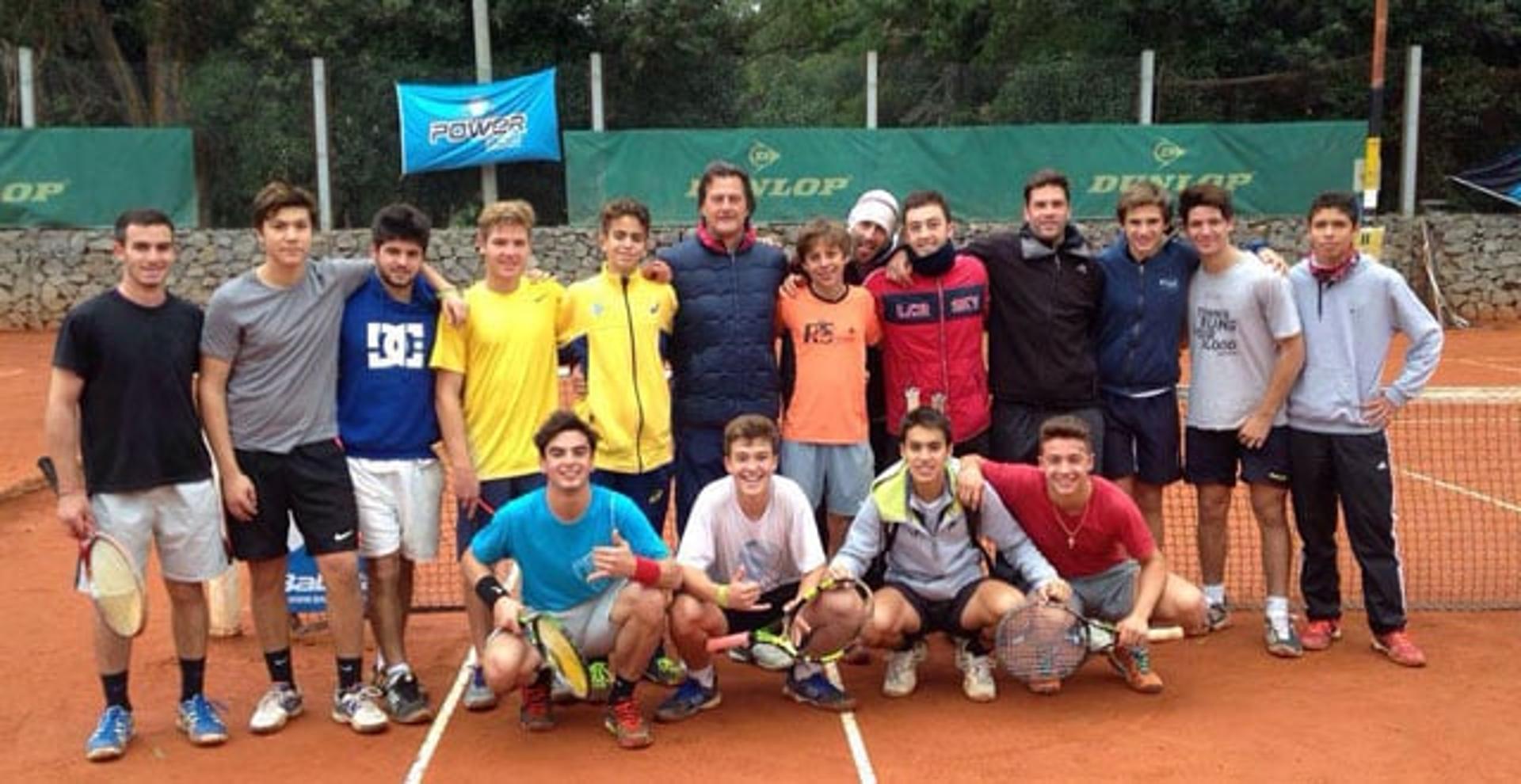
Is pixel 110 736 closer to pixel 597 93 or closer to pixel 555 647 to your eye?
pixel 555 647

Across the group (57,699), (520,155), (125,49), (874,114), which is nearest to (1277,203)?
(874,114)

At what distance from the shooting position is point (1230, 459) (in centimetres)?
604

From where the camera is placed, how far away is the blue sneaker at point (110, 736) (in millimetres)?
4934

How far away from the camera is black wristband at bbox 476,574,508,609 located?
16.1 ft

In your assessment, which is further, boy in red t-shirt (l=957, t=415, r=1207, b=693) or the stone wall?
the stone wall

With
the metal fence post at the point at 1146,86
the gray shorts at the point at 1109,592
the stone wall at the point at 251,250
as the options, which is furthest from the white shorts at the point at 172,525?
the metal fence post at the point at 1146,86

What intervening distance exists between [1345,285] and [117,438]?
190 inches

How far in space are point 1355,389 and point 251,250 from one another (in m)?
16.8

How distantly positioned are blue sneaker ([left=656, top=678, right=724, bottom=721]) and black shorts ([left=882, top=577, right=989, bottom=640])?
0.82m

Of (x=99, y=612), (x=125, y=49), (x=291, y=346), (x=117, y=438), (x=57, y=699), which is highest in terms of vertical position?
(x=125, y=49)

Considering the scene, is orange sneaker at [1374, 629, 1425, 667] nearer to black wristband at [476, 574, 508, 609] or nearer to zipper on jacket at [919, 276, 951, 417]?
zipper on jacket at [919, 276, 951, 417]

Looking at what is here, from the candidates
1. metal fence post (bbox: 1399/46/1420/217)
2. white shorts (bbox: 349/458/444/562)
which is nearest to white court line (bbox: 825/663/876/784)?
white shorts (bbox: 349/458/444/562)

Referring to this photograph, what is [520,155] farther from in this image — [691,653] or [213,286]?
[691,653]

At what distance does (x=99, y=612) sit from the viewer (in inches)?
192
